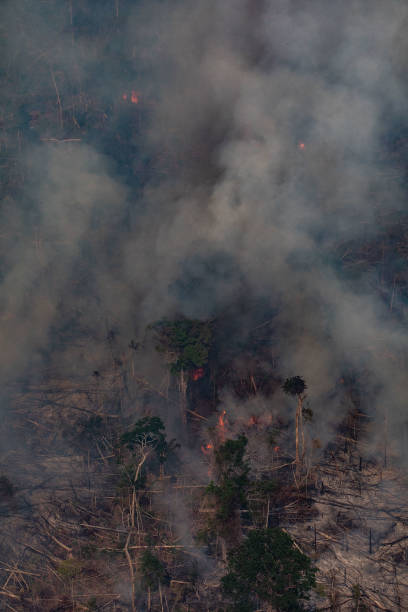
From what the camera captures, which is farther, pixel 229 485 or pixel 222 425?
pixel 222 425

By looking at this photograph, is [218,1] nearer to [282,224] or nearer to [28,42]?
[28,42]

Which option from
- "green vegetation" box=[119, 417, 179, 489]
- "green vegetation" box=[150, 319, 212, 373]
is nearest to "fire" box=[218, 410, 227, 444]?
"green vegetation" box=[119, 417, 179, 489]

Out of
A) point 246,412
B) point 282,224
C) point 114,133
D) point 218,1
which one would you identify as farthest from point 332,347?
point 218,1

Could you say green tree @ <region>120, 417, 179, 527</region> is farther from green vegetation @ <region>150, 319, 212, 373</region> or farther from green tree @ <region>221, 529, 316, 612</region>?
green tree @ <region>221, 529, 316, 612</region>

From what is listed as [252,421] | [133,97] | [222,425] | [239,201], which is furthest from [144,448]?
[133,97]

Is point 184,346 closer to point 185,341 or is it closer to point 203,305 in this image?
point 185,341

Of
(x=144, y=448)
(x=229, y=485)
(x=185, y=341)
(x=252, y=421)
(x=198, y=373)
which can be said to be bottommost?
(x=229, y=485)
